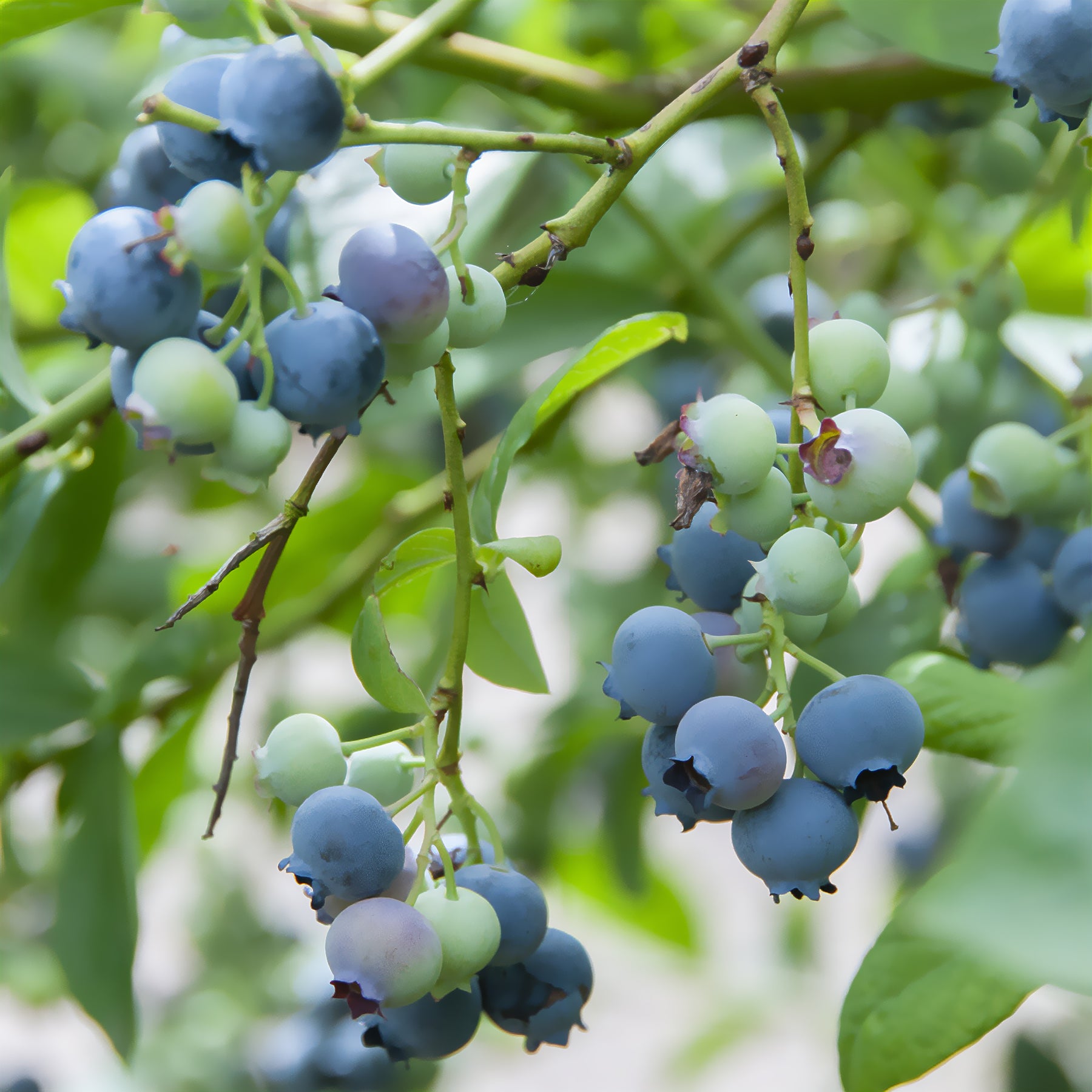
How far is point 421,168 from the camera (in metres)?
0.36

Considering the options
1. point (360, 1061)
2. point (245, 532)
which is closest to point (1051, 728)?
point (360, 1061)

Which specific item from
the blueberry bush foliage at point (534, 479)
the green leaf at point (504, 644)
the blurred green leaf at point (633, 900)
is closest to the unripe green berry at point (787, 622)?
the blueberry bush foliage at point (534, 479)

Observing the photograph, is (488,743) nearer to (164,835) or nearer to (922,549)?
(164,835)

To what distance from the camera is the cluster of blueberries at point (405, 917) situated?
0.35 m

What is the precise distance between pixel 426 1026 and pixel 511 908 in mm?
55

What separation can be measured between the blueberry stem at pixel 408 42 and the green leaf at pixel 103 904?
1.44 ft

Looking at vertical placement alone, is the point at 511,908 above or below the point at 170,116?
below

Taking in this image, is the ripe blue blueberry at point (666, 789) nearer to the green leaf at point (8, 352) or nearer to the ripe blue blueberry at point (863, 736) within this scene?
the ripe blue blueberry at point (863, 736)

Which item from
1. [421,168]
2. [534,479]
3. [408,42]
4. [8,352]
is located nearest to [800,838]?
[421,168]

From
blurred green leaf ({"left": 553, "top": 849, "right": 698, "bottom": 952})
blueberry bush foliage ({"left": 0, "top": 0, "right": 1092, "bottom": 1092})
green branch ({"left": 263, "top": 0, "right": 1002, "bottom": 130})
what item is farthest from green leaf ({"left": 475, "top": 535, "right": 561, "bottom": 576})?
blurred green leaf ({"left": 553, "top": 849, "right": 698, "bottom": 952})

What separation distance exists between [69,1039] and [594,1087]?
0.95 m

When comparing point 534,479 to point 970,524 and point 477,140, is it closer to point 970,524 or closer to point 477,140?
point 970,524

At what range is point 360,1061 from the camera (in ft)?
2.87

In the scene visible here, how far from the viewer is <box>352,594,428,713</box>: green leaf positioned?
1.36ft
